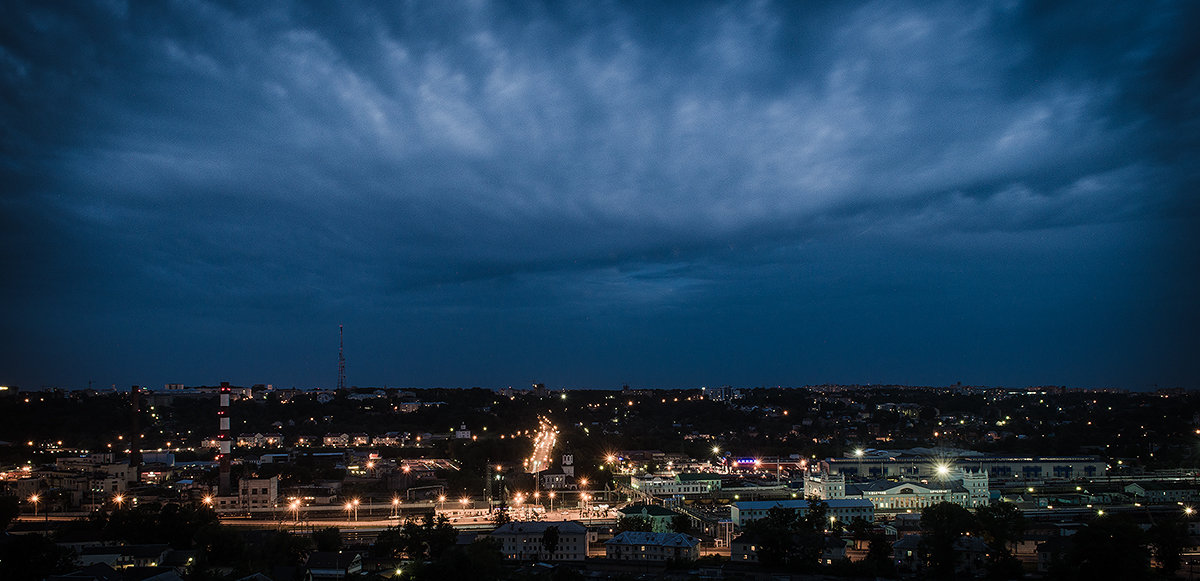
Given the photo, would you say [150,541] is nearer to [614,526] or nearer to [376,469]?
[614,526]

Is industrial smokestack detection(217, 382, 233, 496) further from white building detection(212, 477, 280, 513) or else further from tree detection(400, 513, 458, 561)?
tree detection(400, 513, 458, 561)

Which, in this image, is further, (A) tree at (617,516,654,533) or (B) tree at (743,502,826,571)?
(A) tree at (617,516,654,533)

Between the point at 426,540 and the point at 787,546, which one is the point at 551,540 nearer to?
the point at 426,540

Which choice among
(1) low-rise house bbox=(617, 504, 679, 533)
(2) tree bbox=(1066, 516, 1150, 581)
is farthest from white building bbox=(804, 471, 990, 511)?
(2) tree bbox=(1066, 516, 1150, 581)

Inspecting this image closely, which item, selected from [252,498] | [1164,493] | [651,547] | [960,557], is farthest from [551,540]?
[1164,493]

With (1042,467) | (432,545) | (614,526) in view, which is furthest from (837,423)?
(432,545)

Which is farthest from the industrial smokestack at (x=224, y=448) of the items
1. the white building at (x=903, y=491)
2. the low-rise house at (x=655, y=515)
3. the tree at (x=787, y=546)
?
the white building at (x=903, y=491)
